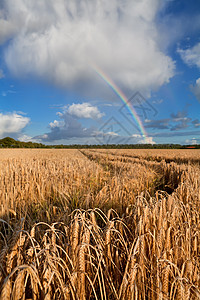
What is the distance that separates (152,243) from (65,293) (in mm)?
810

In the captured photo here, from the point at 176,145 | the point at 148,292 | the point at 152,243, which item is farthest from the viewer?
the point at 176,145

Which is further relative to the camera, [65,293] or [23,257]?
[23,257]

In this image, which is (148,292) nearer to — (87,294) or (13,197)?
(87,294)

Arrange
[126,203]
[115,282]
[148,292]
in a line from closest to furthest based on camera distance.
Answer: [148,292], [115,282], [126,203]

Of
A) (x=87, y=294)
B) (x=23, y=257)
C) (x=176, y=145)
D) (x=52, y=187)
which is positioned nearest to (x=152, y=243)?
(x=87, y=294)

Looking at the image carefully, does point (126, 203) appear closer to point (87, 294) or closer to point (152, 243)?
point (152, 243)

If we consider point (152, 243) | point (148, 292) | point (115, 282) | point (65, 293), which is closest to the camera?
point (65, 293)

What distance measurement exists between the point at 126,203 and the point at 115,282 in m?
1.68

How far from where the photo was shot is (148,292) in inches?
49.2

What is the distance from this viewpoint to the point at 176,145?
255 ft

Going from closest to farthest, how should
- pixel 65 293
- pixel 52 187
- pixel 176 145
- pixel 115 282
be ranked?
1. pixel 65 293
2. pixel 115 282
3. pixel 52 187
4. pixel 176 145

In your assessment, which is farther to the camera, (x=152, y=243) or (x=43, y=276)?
(x=152, y=243)

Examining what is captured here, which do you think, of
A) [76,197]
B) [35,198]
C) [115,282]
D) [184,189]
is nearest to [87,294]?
[115,282]

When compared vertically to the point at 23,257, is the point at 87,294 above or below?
below
